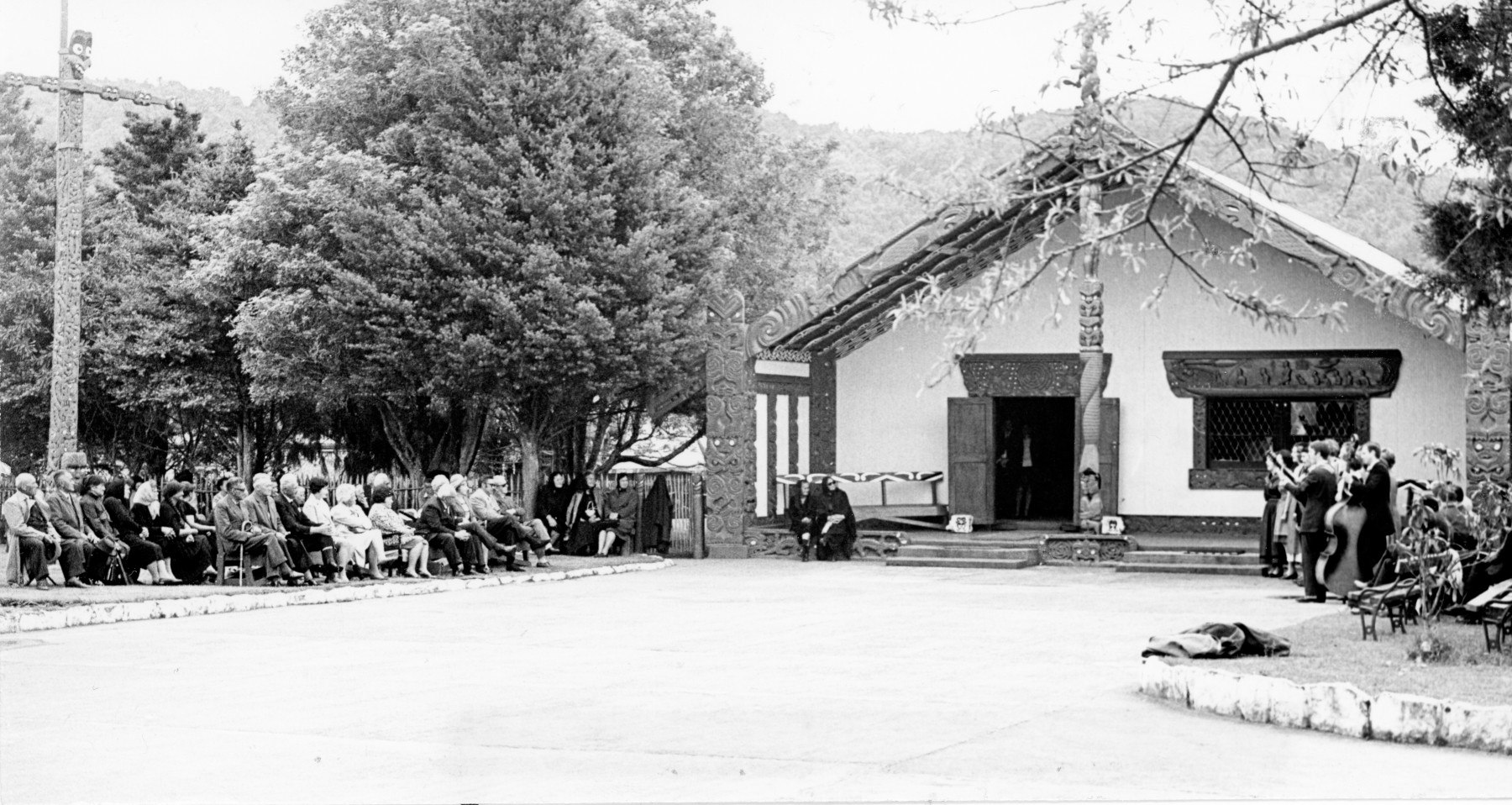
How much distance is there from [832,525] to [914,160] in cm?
1519

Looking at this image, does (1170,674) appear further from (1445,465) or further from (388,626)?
(388,626)

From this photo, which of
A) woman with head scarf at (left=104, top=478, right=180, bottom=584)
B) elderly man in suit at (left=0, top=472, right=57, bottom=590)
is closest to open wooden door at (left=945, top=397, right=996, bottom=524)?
woman with head scarf at (left=104, top=478, right=180, bottom=584)

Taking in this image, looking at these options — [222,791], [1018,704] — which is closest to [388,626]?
[1018,704]

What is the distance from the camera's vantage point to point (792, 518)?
25656 mm

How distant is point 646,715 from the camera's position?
9.88 meters

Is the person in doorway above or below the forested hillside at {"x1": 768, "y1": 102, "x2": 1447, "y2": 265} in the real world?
below

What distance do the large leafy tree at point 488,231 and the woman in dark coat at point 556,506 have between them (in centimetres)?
142

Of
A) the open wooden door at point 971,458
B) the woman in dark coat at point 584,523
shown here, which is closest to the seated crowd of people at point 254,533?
the woman in dark coat at point 584,523

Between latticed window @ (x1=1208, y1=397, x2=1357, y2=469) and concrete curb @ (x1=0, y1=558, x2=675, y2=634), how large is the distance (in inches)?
386

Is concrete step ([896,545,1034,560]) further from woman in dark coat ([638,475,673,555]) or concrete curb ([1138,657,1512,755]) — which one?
concrete curb ([1138,657,1512,755])

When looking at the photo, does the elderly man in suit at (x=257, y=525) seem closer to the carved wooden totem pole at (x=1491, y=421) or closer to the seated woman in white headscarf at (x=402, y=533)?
the seated woman in white headscarf at (x=402, y=533)

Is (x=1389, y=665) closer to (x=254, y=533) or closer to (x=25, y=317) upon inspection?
(x=254, y=533)

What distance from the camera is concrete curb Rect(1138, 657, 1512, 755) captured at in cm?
884

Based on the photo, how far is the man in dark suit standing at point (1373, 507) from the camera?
52.0 ft
